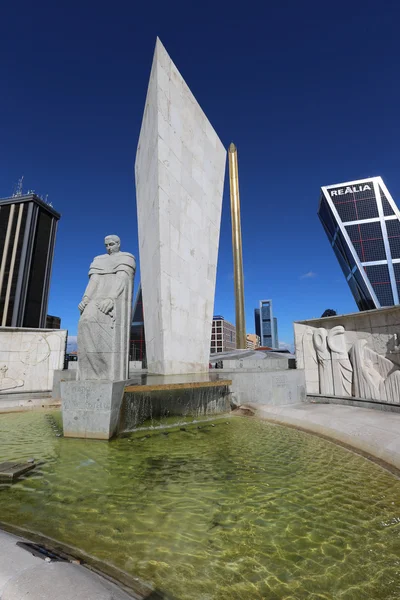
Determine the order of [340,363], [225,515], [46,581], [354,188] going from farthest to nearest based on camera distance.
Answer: [354,188] < [340,363] < [225,515] < [46,581]

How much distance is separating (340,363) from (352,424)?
2.95 m

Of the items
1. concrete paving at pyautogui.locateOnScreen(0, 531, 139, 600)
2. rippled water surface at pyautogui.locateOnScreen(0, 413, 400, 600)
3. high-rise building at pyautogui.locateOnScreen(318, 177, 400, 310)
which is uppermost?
high-rise building at pyautogui.locateOnScreen(318, 177, 400, 310)

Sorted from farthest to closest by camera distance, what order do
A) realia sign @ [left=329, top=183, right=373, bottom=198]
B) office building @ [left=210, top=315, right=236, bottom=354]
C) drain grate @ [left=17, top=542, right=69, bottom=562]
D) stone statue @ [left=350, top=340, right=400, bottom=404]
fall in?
Result: office building @ [left=210, top=315, right=236, bottom=354] → realia sign @ [left=329, top=183, right=373, bottom=198] → stone statue @ [left=350, top=340, right=400, bottom=404] → drain grate @ [left=17, top=542, right=69, bottom=562]

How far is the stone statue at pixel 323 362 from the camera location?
312 inches

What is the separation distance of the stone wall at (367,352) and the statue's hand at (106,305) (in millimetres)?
5708

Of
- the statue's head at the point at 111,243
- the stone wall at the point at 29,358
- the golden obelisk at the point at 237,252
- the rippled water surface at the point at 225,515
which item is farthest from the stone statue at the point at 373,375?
the golden obelisk at the point at 237,252

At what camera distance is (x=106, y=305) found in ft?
18.1

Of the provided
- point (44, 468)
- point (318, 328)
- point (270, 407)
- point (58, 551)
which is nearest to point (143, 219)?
point (318, 328)

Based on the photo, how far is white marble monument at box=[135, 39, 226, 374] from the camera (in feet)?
33.0

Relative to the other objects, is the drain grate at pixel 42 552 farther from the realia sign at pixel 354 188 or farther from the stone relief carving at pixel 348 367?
the realia sign at pixel 354 188

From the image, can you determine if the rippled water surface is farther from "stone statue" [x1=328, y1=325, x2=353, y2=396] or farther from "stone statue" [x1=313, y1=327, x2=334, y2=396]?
"stone statue" [x1=313, y1=327, x2=334, y2=396]

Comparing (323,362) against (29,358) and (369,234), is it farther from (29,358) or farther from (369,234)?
(369,234)

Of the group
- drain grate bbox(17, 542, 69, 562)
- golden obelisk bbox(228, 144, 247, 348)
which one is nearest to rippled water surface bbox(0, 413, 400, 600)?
drain grate bbox(17, 542, 69, 562)

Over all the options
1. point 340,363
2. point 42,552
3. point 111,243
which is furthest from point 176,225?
point 42,552
